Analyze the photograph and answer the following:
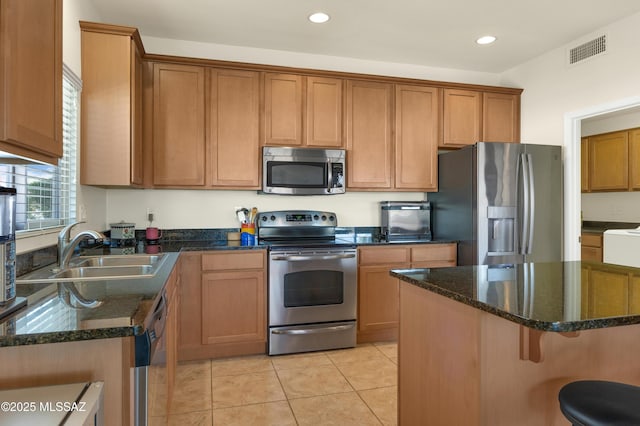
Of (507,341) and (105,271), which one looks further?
(105,271)

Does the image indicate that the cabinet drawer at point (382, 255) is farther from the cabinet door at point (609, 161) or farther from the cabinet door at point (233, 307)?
the cabinet door at point (609, 161)

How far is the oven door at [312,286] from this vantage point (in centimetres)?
314

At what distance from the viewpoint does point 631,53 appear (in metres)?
3.11

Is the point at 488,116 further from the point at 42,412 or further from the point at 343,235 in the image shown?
the point at 42,412

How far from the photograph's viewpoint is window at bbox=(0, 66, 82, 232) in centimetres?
190

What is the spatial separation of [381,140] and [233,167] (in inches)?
55.7

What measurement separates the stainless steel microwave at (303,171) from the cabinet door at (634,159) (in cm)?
387

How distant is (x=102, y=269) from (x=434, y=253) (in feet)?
8.78

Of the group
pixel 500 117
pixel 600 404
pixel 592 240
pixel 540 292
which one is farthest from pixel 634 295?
pixel 592 240

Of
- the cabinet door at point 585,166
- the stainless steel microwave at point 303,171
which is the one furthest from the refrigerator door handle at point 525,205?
the cabinet door at point 585,166

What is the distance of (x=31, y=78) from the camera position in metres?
1.25

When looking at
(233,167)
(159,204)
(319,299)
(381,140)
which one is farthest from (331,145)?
(159,204)

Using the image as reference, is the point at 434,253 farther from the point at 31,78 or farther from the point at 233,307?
the point at 31,78

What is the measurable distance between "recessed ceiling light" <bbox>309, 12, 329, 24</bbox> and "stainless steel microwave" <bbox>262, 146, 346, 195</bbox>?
1040mm
